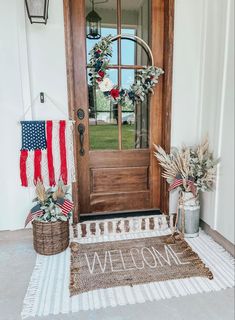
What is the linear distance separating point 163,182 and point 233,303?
4.05 ft

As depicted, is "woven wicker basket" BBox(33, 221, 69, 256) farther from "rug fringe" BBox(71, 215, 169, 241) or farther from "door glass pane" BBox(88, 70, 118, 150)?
"door glass pane" BBox(88, 70, 118, 150)

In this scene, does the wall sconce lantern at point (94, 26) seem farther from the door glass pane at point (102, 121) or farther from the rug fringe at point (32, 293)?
the rug fringe at point (32, 293)

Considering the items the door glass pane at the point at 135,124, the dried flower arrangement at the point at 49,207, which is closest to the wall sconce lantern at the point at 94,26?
the door glass pane at the point at 135,124

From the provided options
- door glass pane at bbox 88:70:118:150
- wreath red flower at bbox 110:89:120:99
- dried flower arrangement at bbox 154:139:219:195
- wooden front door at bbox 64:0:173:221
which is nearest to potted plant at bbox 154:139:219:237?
dried flower arrangement at bbox 154:139:219:195

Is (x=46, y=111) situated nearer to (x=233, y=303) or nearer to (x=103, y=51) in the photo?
(x=103, y=51)

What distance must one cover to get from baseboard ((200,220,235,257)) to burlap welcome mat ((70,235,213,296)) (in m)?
0.27

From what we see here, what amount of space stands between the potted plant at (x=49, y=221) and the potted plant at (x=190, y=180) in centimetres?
94

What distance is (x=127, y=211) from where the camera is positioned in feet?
8.63

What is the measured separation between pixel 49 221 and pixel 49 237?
0.12 meters

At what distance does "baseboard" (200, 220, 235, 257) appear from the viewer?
2023 millimetres

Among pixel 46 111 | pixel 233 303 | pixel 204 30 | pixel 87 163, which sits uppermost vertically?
pixel 204 30

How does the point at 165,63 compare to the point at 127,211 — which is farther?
the point at 127,211

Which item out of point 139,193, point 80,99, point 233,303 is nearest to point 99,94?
point 80,99

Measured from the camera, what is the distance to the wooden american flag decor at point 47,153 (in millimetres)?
2158
